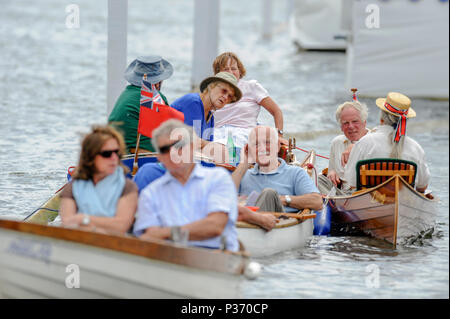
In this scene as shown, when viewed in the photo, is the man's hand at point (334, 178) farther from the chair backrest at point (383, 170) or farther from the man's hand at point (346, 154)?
the chair backrest at point (383, 170)

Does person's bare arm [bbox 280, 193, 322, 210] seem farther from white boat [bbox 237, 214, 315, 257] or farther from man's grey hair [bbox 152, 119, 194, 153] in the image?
man's grey hair [bbox 152, 119, 194, 153]

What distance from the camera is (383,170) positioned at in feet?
25.9

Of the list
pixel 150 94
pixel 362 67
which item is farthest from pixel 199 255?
pixel 362 67

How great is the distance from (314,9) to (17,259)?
2400 centimetres

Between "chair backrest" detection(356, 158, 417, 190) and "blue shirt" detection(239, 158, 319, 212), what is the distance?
598mm

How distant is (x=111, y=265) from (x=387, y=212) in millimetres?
3453

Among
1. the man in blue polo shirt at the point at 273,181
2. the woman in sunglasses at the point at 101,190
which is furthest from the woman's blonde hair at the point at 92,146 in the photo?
the man in blue polo shirt at the point at 273,181

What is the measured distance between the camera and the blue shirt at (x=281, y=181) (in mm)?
7562

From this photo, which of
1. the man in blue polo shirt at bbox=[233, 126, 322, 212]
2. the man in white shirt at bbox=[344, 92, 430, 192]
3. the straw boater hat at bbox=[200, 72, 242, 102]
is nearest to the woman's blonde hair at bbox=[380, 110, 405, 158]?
the man in white shirt at bbox=[344, 92, 430, 192]

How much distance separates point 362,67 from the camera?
18.0 meters

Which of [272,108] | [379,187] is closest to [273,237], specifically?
[379,187]

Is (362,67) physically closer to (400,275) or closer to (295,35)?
(400,275)

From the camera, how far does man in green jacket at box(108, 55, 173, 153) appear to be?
780cm

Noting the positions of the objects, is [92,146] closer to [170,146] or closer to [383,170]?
[170,146]
